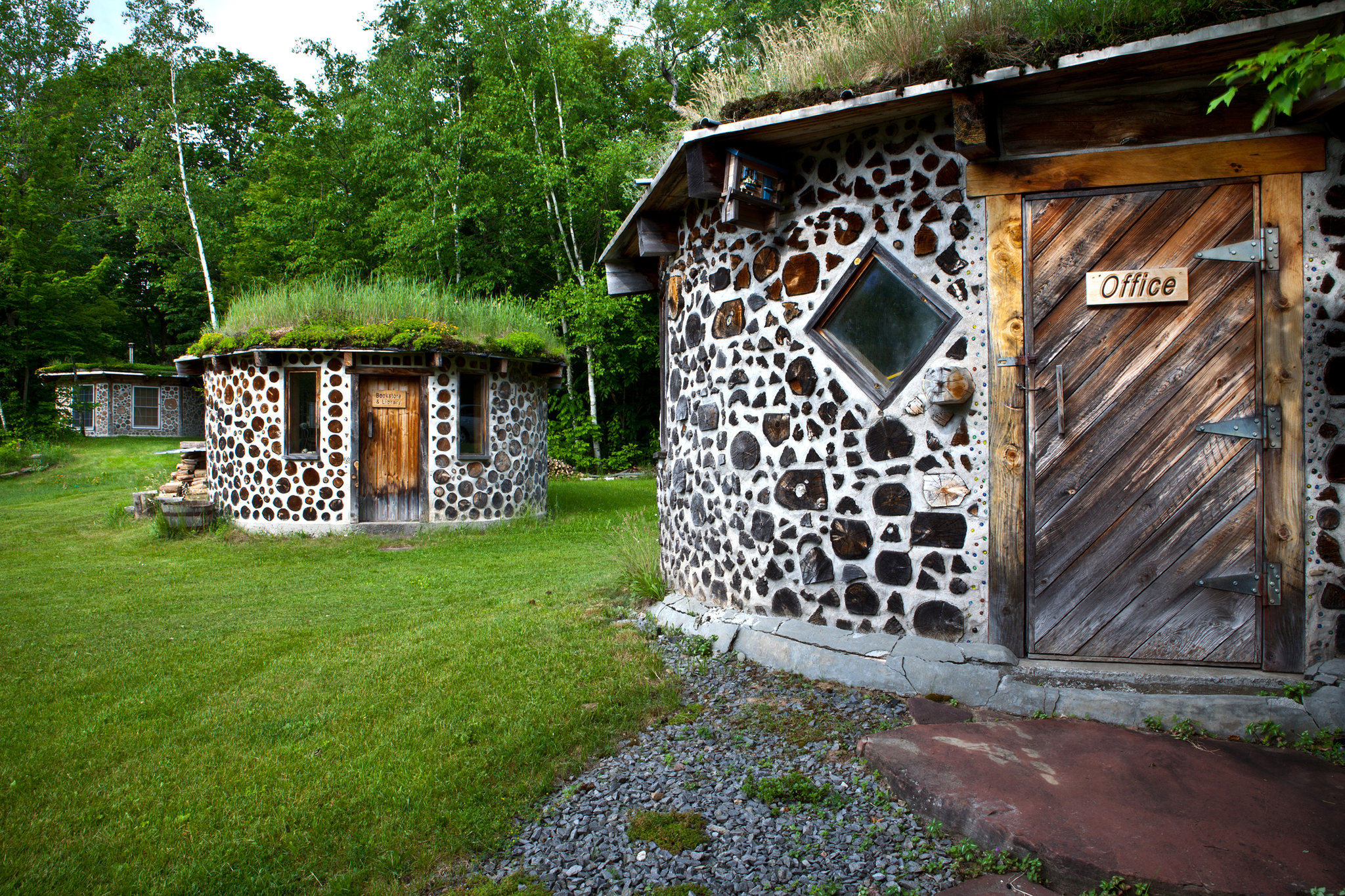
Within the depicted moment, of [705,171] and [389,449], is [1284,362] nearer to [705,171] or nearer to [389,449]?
[705,171]

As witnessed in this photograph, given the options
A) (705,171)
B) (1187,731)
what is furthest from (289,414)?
(1187,731)

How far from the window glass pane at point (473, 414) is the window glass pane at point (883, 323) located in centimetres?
911

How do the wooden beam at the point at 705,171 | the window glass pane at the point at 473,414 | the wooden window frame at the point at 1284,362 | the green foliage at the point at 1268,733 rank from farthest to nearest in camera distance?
the window glass pane at the point at 473,414
the wooden beam at the point at 705,171
the wooden window frame at the point at 1284,362
the green foliage at the point at 1268,733

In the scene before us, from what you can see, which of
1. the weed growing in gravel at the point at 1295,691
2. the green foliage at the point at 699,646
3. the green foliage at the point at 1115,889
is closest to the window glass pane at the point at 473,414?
the green foliage at the point at 699,646

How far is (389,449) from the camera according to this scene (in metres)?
12.3

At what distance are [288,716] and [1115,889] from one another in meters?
4.06

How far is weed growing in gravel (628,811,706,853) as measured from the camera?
2.96 m

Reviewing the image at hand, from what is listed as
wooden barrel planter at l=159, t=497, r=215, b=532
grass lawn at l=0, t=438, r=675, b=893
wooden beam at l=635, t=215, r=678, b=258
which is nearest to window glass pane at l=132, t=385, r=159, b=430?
wooden barrel planter at l=159, t=497, r=215, b=532

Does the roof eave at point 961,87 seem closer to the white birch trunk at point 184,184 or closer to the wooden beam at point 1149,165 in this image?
the wooden beam at point 1149,165

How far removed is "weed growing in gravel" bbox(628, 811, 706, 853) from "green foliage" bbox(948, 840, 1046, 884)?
37.3 inches

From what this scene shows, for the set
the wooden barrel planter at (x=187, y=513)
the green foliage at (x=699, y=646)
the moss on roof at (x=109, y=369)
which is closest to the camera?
the green foliage at (x=699, y=646)

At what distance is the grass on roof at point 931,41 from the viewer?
3.83m

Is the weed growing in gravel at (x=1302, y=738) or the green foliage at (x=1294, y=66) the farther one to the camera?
the weed growing in gravel at (x=1302, y=738)

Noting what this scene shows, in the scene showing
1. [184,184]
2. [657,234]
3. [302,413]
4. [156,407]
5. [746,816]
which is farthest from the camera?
[156,407]
